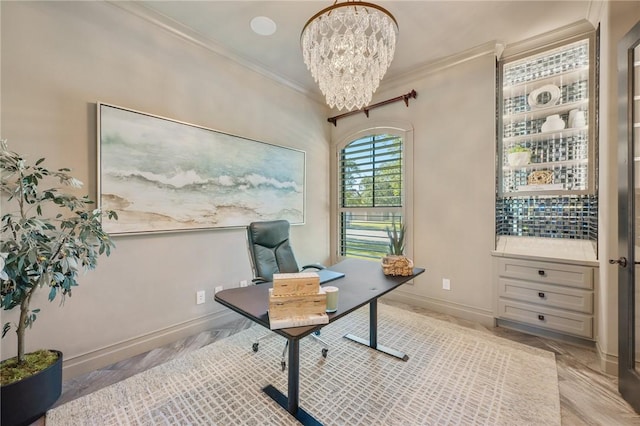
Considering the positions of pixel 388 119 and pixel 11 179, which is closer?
pixel 11 179

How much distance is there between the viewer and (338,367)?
6.59ft

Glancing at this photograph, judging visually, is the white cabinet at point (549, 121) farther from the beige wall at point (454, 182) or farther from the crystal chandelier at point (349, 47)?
the crystal chandelier at point (349, 47)

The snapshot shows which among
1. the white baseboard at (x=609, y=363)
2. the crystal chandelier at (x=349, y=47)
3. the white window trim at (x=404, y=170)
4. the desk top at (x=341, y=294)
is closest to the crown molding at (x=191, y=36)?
the white window trim at (x=404, y=170)

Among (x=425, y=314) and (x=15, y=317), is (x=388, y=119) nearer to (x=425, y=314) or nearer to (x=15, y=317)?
(x=425, y=314)

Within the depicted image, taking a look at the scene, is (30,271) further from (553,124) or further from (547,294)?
(553,124)

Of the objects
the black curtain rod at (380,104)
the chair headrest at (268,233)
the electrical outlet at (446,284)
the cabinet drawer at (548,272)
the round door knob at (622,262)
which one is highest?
the black curtain rod at (380,104)

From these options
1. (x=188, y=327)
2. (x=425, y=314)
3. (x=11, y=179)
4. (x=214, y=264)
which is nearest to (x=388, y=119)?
(x=425, y=314)

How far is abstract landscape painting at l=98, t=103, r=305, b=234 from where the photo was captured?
2020 millimetres

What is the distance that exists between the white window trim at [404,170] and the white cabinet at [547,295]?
3.31ft

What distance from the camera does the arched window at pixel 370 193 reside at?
340cm

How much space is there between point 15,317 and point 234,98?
2.43m

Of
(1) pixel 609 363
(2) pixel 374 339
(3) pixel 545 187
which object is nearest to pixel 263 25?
(2) pixel 374 339

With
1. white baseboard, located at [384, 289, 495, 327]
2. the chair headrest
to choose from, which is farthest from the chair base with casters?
white baseboard, located at [384, 289, 495, 327]

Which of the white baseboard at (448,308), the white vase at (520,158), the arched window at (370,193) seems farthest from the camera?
the arched window at (370,193)
